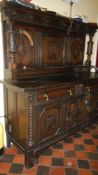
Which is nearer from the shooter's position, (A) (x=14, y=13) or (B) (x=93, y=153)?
(A) (x=14, y=13)

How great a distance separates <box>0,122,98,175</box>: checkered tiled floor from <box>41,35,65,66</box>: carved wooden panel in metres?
1.14

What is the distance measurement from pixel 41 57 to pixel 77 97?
70cm

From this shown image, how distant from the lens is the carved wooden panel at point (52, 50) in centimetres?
200

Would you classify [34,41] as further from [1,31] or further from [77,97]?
[77,97]

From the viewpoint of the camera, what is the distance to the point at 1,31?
172cm

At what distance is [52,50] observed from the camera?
6.89ft

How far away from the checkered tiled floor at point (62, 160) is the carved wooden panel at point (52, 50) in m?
1.14

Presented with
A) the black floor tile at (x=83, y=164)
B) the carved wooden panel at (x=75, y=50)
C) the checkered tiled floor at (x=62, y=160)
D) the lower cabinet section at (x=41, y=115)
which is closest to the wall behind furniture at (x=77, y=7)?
the carved wooden panel at (x=75, y=50)

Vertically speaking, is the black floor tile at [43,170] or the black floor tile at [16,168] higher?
the black floor tile at [16,168]

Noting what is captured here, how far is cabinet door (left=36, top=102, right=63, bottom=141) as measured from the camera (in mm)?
1593

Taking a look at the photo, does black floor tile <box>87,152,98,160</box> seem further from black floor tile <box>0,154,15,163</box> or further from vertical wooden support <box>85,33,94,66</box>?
vertical wooden support <box>85,33,94,66</box>

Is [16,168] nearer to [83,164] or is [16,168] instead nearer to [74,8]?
[83,164]

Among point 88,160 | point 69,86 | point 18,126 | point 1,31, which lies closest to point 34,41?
point 1,31

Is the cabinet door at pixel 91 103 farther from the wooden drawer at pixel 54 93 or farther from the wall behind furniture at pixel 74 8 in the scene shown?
the wall behind furniture at pixel 74 8
